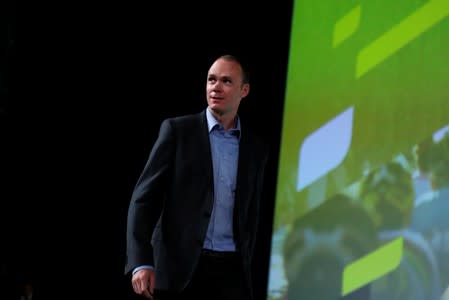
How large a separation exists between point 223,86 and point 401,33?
2707mm

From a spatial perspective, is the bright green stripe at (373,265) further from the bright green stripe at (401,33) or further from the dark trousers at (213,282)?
the dark trousers at (213,282)

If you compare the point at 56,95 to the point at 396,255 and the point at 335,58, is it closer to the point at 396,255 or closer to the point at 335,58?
the point at 335,58

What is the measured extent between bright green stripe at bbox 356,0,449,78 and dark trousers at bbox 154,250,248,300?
2755 mm

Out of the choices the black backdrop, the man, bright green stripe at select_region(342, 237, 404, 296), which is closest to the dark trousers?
the man

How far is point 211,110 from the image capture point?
199 cm

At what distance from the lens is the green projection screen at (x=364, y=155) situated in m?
4.29

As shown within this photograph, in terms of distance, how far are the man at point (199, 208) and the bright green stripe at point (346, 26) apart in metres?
2.57

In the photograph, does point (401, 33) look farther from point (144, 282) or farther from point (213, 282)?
point (144, 282)

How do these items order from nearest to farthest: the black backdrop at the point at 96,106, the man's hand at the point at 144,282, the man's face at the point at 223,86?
the man's hand at the point at 144,282
the man's face at the point at 223,86
the black backdrop at the point at 96,106

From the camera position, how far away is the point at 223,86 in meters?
1.96

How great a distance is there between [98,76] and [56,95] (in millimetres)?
270

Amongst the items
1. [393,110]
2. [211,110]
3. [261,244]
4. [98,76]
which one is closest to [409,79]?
[393,110]

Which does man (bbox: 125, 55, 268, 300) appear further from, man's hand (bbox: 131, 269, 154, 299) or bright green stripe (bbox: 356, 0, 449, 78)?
bright green stripe (bbox: 356, 0, 449, 78)

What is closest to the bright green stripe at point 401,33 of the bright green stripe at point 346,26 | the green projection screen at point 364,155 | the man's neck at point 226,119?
the green projection screen at point 364,155
